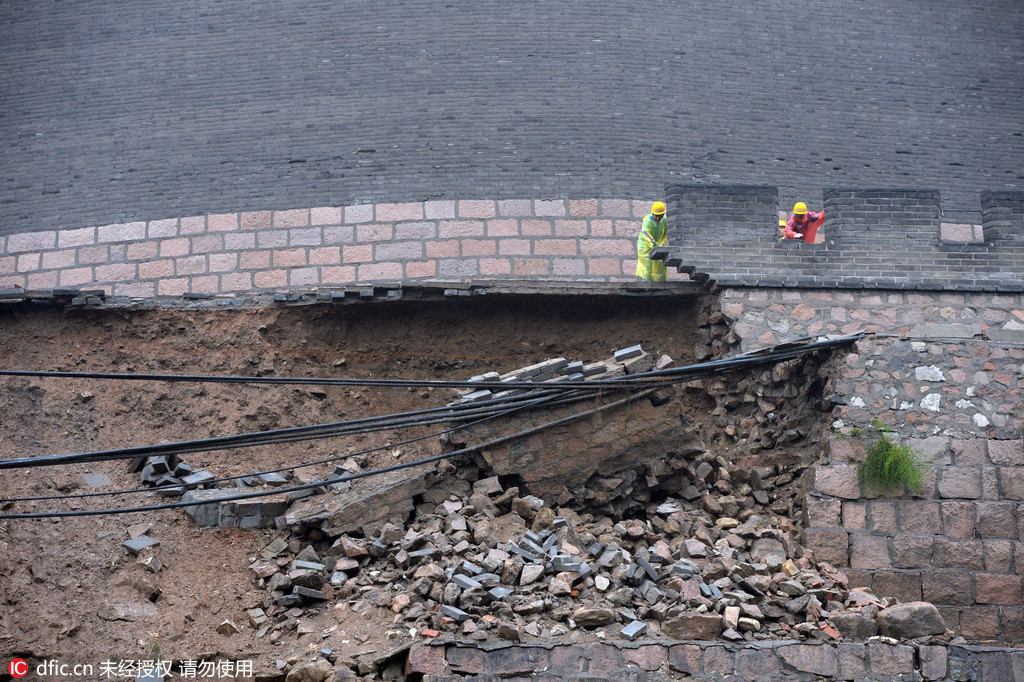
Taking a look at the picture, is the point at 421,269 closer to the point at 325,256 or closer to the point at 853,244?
the point at 325,256

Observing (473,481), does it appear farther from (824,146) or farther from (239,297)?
(824,146)

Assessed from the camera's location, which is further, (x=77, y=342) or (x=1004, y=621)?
(x=77, y=342)

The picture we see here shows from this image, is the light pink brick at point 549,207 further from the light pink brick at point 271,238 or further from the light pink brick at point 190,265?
the light pink brick at point 190,265

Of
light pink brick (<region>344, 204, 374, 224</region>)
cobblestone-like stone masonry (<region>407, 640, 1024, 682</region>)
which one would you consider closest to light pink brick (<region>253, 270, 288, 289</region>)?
light pink brick (<region>344, 204, 374, 224</region>)

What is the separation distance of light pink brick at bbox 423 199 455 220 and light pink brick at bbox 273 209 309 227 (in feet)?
4.38

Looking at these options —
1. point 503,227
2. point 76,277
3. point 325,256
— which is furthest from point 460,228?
point 76,277

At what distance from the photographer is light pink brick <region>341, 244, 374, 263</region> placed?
50.5 ft

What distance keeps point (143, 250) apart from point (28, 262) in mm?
1404

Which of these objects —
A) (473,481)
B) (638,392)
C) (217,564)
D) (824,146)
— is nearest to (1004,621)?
(638,392)

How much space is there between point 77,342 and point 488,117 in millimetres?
5355

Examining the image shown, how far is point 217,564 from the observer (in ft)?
36.3

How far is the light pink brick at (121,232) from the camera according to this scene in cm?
1591

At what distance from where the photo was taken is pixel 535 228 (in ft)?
50.8

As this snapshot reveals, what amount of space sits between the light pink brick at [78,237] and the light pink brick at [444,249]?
12.7 feet
